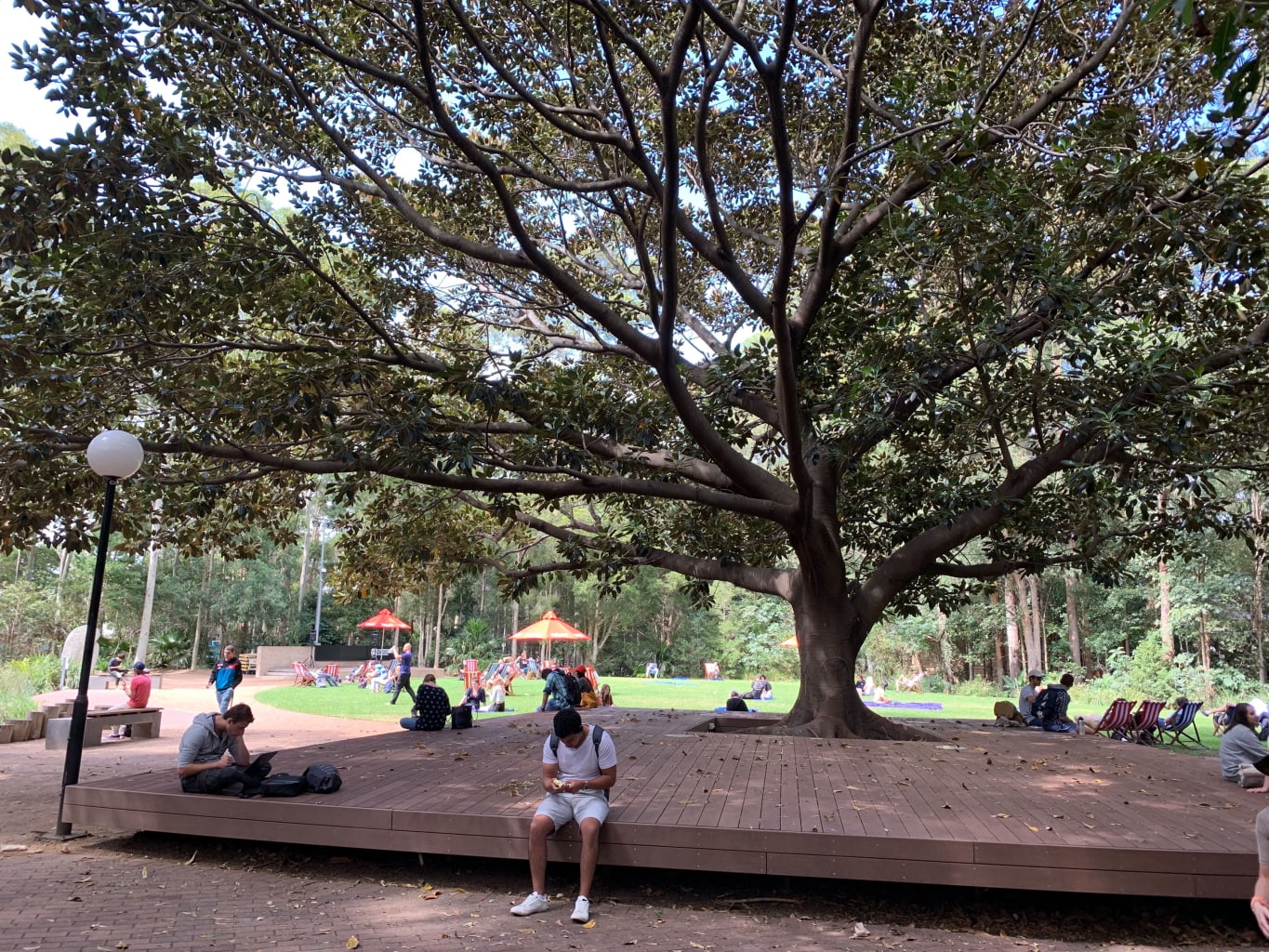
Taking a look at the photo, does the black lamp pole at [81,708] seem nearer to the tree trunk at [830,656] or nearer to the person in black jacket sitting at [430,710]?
the person in black jacket sitting at [430,710]

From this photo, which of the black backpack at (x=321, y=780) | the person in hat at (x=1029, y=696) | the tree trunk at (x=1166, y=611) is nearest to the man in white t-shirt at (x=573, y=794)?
the black backpack at (x=321, y=780)

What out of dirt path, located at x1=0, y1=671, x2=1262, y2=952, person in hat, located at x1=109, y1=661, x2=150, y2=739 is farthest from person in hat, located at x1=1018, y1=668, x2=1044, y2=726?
person in hat, located at x1=109, y1=661, x2=150, y2=739

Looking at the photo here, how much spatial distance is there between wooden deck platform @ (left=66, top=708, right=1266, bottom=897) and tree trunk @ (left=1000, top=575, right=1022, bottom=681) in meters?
25.3

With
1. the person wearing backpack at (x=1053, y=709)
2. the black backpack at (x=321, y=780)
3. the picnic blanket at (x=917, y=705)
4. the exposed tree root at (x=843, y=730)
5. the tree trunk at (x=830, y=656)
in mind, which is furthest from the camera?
the picnic blanket at (x=917, y=705)

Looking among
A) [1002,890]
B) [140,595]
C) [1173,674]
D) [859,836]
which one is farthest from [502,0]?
[140,595]

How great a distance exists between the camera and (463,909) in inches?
226

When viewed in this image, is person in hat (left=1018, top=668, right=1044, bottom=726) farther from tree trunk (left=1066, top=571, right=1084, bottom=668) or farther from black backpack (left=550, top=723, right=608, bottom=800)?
tree trunk (left=1066, top=571, right=1084, bottom=668)

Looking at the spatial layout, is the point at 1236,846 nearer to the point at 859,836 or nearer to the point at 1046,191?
the point at 859,836

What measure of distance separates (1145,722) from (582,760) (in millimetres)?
12911

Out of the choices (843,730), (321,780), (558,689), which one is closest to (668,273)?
(321,780)

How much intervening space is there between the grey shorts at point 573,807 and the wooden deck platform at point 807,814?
0.45ft

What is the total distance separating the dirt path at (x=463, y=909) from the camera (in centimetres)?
513

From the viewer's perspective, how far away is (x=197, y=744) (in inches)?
276

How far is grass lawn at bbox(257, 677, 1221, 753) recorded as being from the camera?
20856mm
